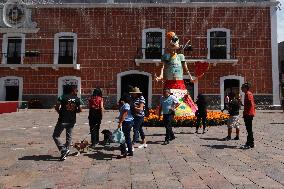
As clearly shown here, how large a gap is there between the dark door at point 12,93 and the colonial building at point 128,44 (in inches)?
8.8

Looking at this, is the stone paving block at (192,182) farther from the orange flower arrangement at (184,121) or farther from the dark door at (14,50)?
the dark door at (14,50)

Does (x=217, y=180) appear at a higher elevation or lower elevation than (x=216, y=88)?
lower

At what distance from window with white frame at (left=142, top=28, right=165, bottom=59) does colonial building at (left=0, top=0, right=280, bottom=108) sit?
0.24 ft

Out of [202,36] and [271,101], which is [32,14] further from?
[271,101]

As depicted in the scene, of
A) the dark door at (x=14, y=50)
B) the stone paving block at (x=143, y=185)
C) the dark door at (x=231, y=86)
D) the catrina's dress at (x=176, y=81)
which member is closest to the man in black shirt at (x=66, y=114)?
the stone paving block at (x=143, y=185)

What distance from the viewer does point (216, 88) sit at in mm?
23312

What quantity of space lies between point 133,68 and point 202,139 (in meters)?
14.7

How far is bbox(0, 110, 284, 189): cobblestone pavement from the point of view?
4.90 metres

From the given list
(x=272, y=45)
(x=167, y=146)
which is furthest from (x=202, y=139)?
(x=272, y=45)

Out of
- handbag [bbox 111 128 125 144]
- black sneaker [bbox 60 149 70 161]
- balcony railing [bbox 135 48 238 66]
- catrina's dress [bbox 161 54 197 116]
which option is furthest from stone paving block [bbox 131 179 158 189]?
balcony railing [bbox 135 48 238 66]

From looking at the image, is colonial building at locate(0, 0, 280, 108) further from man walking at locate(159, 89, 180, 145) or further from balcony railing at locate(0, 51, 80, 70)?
man walking at locate(159, 89, 180, 145)

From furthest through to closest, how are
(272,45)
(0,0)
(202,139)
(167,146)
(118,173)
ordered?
1. (0,0)
2. (272,45)
3. (202,139)
4. (167,146)
5. (118,173)

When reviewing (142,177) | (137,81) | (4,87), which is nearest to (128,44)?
(137,81)

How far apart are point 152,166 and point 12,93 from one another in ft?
68.7
